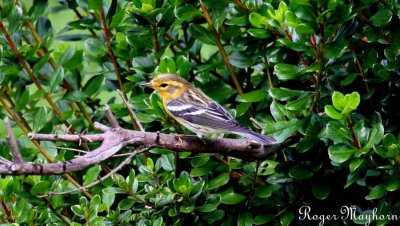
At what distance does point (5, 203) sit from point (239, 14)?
5.41ft

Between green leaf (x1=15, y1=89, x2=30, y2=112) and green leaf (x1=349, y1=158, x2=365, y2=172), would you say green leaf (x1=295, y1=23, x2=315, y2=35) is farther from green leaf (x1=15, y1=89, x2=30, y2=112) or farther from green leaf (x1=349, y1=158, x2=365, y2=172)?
green leaf (x1=15, y1=89, x2=30, y2=112)

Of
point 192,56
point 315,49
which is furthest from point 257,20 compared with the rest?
point 192,56

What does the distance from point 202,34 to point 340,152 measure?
3.80ft

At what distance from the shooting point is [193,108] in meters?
4.71

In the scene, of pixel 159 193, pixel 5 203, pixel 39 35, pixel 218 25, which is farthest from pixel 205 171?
pixel 39 35

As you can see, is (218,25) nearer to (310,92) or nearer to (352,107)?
(310,92)

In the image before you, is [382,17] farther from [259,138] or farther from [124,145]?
[124,145]

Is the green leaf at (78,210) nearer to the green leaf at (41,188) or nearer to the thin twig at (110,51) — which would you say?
the green leaf at (41,188)

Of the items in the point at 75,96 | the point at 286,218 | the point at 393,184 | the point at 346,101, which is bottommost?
the point at 286,218

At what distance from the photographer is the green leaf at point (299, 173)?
3779mm

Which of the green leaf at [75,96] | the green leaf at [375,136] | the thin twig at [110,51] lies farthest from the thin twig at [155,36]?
the green leaf at [375,136]

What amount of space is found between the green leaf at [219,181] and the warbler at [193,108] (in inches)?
9.5

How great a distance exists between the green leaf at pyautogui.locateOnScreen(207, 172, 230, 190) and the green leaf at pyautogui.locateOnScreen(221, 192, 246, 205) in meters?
0.07

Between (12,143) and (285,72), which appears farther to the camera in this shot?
(285,72)
